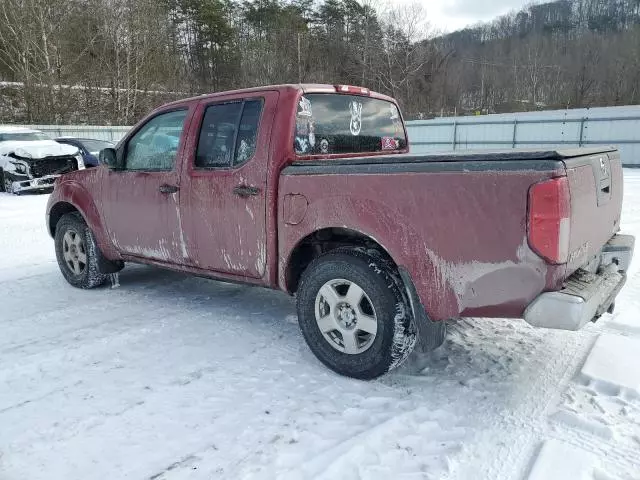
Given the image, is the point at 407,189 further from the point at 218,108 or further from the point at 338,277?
the point at 218,108

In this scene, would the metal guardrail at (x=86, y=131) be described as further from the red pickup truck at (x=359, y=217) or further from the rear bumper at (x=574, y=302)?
the rear bumper at (x=574, y=302)

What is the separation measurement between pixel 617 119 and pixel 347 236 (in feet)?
67.2

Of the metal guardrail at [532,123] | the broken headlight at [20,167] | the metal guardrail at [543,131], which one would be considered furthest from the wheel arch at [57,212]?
the metal guardrail at [532,123]

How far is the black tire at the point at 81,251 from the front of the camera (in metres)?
5.04

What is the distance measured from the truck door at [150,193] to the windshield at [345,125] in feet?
→ 3.67

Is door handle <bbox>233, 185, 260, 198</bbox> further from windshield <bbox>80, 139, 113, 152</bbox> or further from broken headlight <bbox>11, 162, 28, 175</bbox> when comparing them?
windshield <bbox>80, 139, 113, 152</bbox>

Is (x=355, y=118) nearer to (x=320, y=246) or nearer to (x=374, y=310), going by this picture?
(x=320, y=246)

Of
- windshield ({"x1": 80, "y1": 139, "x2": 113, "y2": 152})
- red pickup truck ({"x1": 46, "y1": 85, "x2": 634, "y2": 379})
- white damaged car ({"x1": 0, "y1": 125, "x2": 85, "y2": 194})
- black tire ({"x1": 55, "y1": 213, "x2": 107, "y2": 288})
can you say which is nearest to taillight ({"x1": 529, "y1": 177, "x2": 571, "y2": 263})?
red pickup truck ({"x1": 46, "y1": 85, "x2": 634, "y2": 379})

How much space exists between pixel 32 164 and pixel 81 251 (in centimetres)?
958

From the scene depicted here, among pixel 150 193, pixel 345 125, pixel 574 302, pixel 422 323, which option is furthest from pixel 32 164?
pixel 574 302

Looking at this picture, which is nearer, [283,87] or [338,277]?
[338,277]

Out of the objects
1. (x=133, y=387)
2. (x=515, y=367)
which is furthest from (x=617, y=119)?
(x=133, y=387)

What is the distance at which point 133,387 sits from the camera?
3068 mm

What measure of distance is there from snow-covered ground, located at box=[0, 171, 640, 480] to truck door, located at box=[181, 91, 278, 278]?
657 mm
